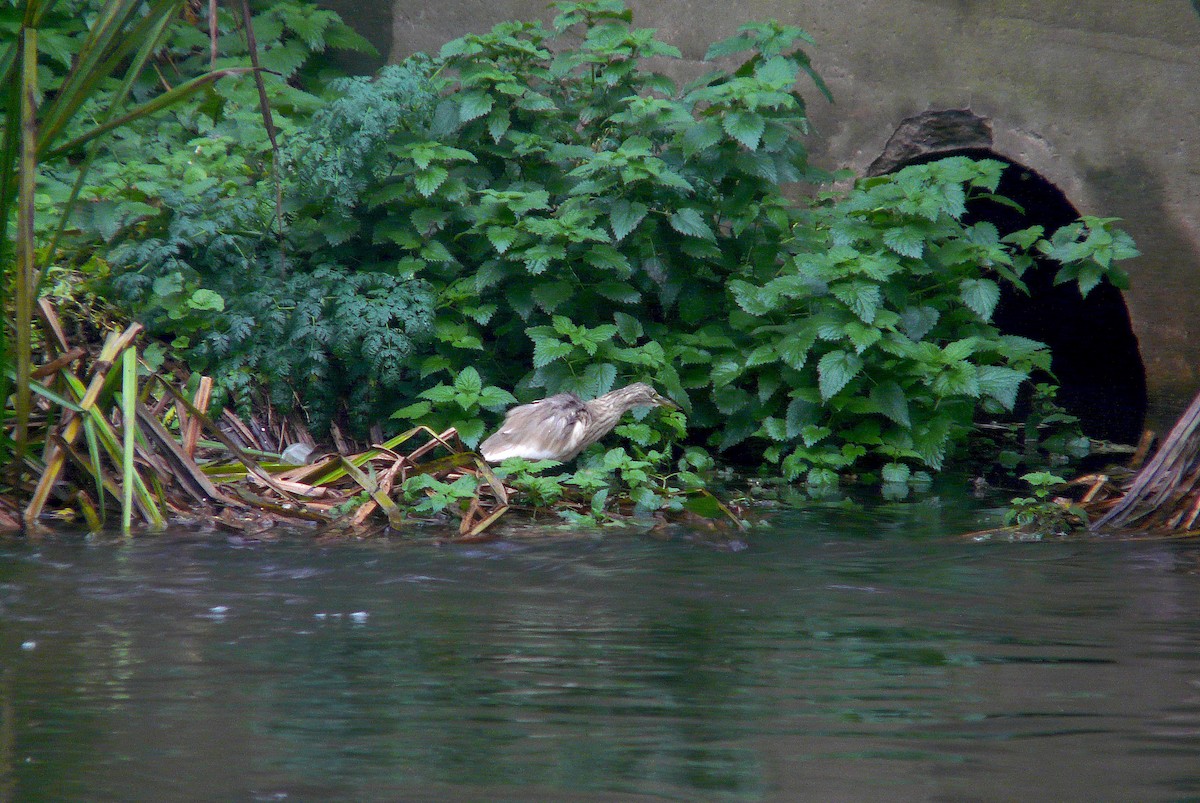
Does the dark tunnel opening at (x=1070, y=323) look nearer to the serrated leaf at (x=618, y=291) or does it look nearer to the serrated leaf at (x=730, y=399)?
the serrated leaf at (x=730, y=399)

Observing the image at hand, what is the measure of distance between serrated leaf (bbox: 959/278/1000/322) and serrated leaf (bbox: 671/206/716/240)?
1.33 m

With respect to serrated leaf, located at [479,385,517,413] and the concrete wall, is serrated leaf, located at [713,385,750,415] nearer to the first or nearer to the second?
serrated leaf, located at [479,385,517,413]

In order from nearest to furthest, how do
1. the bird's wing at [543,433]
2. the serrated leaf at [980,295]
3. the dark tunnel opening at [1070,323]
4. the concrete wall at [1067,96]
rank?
the bird's wing at [543,433]
the serrated leaf at [980,295]
the concrete wall at [1067,96]
the dark tunnel opening at [1070,323]

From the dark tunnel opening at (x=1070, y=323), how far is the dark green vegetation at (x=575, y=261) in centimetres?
163

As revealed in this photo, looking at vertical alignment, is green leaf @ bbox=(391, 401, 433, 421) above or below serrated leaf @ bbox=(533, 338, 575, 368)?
below

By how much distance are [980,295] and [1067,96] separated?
1.86 m

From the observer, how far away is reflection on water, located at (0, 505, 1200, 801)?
1919 millimetres

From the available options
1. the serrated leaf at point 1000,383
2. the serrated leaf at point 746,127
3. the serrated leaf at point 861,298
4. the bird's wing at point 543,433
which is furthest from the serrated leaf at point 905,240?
the bird's wing at point 543,433

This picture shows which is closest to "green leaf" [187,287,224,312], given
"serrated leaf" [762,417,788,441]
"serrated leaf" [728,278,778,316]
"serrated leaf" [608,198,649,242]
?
"serrated leaf" [608,198,649,242]

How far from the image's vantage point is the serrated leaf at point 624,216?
220 inches

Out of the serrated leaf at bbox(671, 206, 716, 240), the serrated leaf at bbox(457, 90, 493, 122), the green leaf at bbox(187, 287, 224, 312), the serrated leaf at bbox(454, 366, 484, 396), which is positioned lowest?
the serrated leaf at bbox(454, 366, 484, 396)

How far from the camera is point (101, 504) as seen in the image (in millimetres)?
4152

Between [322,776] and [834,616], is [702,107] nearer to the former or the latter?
[834,616]

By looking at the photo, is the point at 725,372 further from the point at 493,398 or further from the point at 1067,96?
the point at 1067,96
